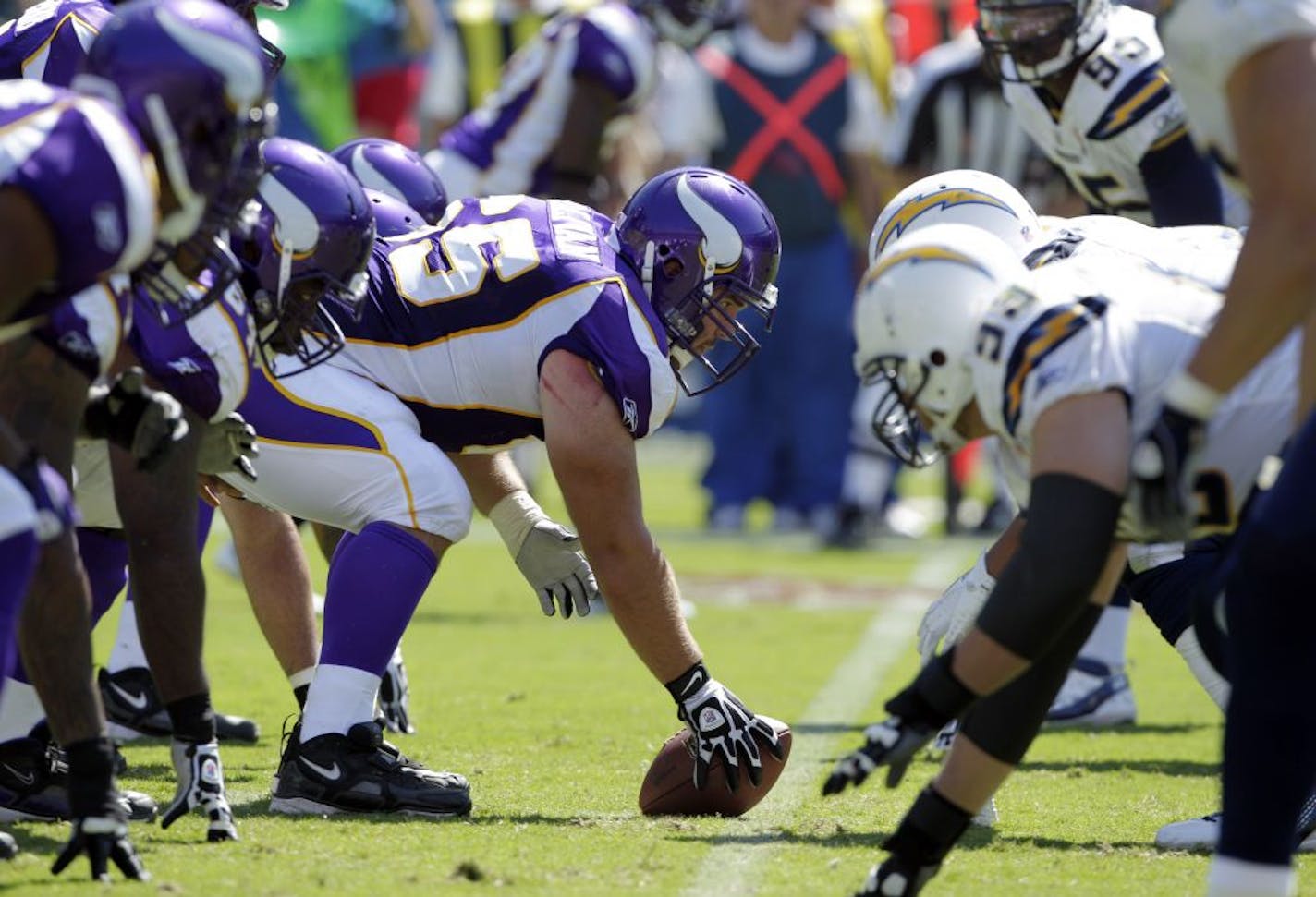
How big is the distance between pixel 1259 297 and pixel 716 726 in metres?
1.74

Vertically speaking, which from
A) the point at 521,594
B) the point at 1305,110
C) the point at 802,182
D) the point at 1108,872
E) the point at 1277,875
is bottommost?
the point at 521,594

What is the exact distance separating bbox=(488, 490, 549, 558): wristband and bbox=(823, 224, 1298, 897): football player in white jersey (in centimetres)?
150

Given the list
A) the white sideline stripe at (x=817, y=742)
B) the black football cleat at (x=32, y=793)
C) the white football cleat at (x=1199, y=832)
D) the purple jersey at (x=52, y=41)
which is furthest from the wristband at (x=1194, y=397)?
the purple jersey at (x=52, y=41)

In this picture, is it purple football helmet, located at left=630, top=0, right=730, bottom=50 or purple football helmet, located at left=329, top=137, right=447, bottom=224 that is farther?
purple football helmet, located at left=630, top=0, right=730, bottom=50

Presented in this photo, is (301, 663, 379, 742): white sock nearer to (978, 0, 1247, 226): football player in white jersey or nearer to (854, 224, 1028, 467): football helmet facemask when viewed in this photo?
(854, 224, 1028, 467): football helmet facemask

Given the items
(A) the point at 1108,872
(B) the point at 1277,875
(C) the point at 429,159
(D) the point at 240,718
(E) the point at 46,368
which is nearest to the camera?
(B) the point at 1277,875

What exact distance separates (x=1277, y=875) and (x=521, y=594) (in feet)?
20.1

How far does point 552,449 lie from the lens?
4.88 meters

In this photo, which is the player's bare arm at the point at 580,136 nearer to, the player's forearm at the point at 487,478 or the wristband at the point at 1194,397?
the player's forearm at the point at 487,478

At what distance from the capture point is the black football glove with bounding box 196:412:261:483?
4.48 metres

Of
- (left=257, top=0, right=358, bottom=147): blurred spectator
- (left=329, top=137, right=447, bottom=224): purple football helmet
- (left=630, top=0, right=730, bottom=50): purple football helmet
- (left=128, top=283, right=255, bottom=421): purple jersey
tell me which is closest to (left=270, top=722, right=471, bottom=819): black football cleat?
(left=128, top=283, right=255, bottom=421): purple jersey

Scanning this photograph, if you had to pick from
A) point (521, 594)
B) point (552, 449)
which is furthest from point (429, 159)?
point (552, 449)

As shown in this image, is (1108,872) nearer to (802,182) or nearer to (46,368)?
(46,368)

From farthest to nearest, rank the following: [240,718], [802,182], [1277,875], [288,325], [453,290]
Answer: [802,182]
[240,718]
[453,290]
[288,325]
[1277,875]
